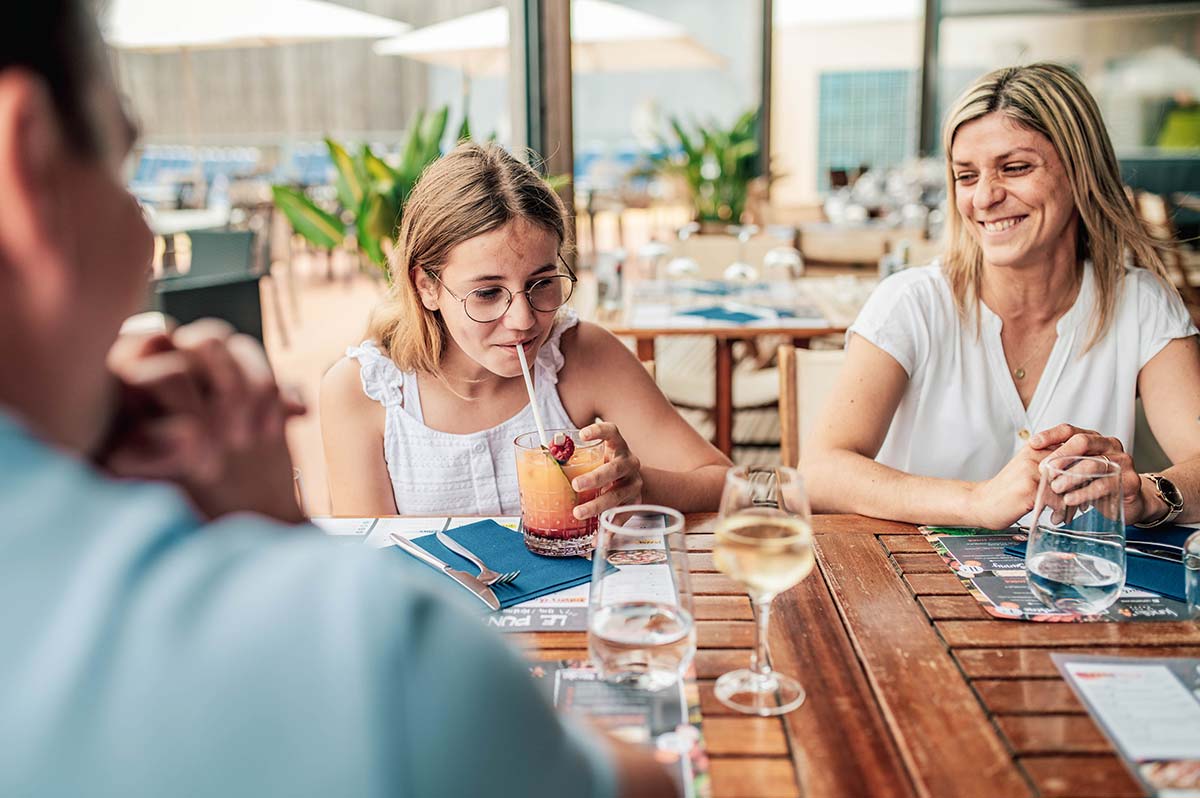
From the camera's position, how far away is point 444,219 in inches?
67.6

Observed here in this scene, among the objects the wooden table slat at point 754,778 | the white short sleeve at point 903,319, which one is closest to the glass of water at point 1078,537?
the wooden table slat at point 754,778

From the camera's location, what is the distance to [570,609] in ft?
4.03

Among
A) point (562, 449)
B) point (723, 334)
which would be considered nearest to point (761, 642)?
point (562, 449)

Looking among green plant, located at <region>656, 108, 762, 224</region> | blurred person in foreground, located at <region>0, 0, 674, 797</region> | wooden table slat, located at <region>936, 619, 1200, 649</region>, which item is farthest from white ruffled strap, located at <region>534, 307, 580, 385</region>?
green plant, located at <region>656, 108, 762, 224</region>

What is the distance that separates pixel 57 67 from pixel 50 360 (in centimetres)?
13

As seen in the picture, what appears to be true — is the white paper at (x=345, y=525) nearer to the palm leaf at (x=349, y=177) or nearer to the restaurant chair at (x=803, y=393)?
the restaurant chair at (x=803, y=393)

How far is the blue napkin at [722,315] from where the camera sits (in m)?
3.60

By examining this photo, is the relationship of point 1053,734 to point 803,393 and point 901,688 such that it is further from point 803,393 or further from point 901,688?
point 803,393

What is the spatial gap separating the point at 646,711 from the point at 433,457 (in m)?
0.94

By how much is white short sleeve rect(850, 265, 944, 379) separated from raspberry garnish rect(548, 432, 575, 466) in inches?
30.8

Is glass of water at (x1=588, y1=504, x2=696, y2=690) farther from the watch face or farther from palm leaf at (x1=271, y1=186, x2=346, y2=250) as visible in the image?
palm leaf at (x1=271, y1=186, x2=346, y2=250)

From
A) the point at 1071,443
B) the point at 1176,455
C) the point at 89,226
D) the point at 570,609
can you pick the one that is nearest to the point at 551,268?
the point at 570,609

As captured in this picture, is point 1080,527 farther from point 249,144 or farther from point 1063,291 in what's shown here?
point 249,144

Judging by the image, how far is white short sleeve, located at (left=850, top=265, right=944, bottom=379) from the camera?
1.93 m
